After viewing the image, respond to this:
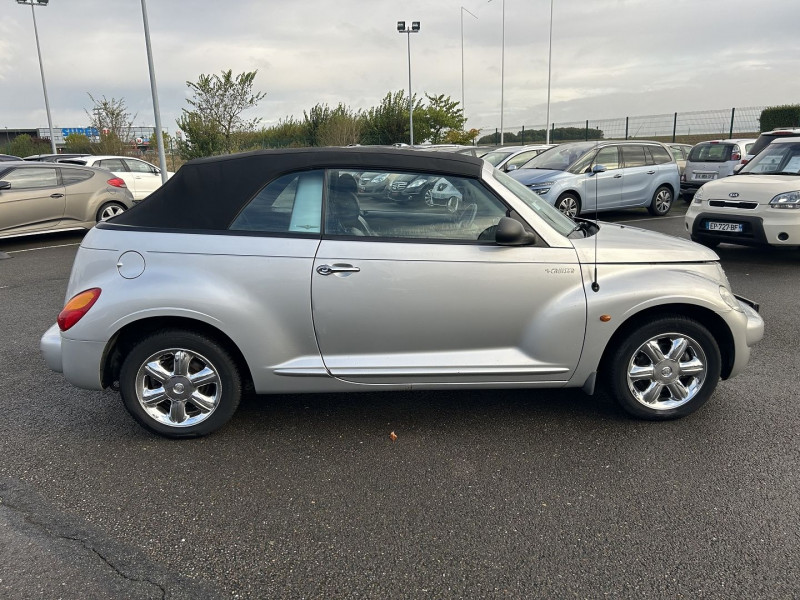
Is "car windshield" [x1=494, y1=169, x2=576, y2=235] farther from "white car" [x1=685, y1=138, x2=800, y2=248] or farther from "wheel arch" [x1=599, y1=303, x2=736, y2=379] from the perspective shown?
"white car" [x1=685, y1=138, x2=800, y2=248]

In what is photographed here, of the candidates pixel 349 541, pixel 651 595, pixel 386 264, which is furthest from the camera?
pixel 386 264

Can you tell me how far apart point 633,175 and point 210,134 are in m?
18.0

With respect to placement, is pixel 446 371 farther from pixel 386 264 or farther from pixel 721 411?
pixel 721 411

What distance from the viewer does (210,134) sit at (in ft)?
81.4

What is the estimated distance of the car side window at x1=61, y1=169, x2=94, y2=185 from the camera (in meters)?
11.2

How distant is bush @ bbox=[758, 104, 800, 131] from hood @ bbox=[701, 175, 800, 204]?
835 inches

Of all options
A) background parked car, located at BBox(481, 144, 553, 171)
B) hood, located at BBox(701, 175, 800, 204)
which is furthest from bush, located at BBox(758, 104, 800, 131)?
hood, located at BBox(701, 175, 800, 204)

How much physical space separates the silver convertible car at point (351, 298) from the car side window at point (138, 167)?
1433cm

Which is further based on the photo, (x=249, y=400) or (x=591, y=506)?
(x=249, y=400)

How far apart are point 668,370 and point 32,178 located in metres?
11.3

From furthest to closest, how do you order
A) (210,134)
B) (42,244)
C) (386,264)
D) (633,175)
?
(210,134), (633,175), (42,244), (386,264)

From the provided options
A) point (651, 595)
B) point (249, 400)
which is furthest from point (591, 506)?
point (249, 400)

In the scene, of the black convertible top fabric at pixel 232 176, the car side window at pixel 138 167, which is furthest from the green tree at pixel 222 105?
the black convertible top fabric at pixel 232 176

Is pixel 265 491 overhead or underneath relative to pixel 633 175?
underneath
